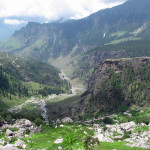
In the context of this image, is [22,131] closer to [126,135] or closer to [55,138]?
[55,138]

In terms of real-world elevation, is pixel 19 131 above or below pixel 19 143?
below

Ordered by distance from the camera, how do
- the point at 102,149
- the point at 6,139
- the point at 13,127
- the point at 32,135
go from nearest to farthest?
the point at 102,149
the point at 6,139
the point at 32,135
the point at 13,127

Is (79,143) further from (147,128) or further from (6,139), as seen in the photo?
(147,128)

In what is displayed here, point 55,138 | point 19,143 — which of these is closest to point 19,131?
point 19,143

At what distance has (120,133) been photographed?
126 metres

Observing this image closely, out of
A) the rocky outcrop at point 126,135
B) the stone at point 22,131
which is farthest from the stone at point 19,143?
the rocky outcrop at point 126,135

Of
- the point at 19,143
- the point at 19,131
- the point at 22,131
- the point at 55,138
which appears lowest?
the point at 55,138

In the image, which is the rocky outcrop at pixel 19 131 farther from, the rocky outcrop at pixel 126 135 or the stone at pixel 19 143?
the rocky outcrop at pixel 126 135

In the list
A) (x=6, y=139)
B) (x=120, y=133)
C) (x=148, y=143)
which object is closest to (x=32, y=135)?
(x=6, y=139)

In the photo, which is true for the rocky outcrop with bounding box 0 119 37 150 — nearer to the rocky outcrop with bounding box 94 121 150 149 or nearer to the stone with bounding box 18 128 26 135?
the stone with bounding box 18 128 26 135

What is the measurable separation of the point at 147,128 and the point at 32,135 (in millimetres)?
83441

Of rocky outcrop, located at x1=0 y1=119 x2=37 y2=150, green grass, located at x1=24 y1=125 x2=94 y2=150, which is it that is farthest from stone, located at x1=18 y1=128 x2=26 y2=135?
green grass, located at x1=24 y1=125 x2=94 y2=150

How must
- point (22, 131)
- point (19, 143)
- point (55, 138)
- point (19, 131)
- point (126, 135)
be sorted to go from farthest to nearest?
point (22, 131) → point (19, 131) → point (126, 135) → point (55, 138) → point (19, 143)

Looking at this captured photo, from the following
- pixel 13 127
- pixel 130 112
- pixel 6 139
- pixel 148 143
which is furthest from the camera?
pixel 130 112
